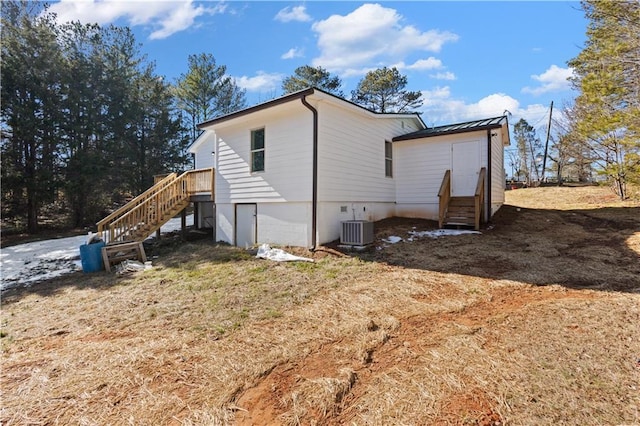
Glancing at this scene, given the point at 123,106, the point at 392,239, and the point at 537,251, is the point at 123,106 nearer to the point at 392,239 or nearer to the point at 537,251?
the point at 392,239

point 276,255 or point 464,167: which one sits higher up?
point 464,167

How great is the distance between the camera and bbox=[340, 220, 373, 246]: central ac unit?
7586 mm

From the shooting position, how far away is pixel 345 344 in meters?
3.28

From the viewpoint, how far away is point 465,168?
9.84 metres

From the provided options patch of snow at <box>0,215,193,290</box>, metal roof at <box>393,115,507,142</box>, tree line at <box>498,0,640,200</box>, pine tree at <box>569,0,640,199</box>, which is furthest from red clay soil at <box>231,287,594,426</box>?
patch of snow at <box>0,215,193,290</box>

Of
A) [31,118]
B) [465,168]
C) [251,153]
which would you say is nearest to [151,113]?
[31,118]

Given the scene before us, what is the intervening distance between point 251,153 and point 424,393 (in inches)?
→ 330

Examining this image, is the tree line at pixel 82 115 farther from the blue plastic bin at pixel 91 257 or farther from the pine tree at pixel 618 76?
the pine tree at pixel 618 76

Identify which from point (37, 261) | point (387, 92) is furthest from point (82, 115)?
point (387, 92)

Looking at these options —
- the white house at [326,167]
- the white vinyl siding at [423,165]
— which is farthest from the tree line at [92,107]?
the white vinyl siding at [423,165]

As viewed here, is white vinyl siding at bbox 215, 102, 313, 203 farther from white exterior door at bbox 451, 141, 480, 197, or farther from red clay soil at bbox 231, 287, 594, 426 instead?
white exterior door at bbox 451, 141, 480, 197

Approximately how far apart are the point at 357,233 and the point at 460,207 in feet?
13.6

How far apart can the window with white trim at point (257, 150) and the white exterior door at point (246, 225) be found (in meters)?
1.23

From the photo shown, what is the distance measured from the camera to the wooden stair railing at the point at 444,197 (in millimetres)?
9273
